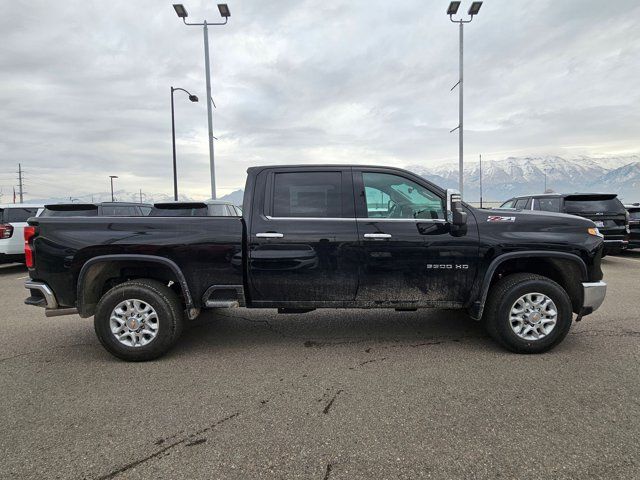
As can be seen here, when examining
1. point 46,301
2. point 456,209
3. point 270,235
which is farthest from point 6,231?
point 456,209

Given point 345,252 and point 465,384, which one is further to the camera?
point 345,252

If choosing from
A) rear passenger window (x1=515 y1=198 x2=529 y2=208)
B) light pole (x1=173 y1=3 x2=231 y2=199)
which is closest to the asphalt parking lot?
rear passenger window (x1=515 y1=198 x2=529 y2=208)

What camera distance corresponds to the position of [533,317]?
156 inches

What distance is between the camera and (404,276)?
4.04 m

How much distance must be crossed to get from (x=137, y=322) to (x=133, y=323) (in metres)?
0.04

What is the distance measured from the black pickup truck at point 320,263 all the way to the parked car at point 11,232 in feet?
22.4

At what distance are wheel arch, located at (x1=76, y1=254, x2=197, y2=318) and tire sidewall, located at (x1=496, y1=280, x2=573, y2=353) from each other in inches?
123

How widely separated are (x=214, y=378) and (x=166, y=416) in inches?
26.1

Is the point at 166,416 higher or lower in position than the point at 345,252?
lower

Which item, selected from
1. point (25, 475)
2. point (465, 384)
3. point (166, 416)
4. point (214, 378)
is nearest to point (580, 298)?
point (465, 384)

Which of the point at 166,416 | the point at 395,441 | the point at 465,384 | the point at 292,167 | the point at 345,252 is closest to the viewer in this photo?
the point at 395,441

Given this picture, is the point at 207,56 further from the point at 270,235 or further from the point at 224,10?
the point at 270,235

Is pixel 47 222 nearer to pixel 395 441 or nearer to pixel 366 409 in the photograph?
pixel 366 409

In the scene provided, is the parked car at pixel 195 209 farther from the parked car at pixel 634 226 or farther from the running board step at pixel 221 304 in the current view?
the parked car at pixel 634 226
